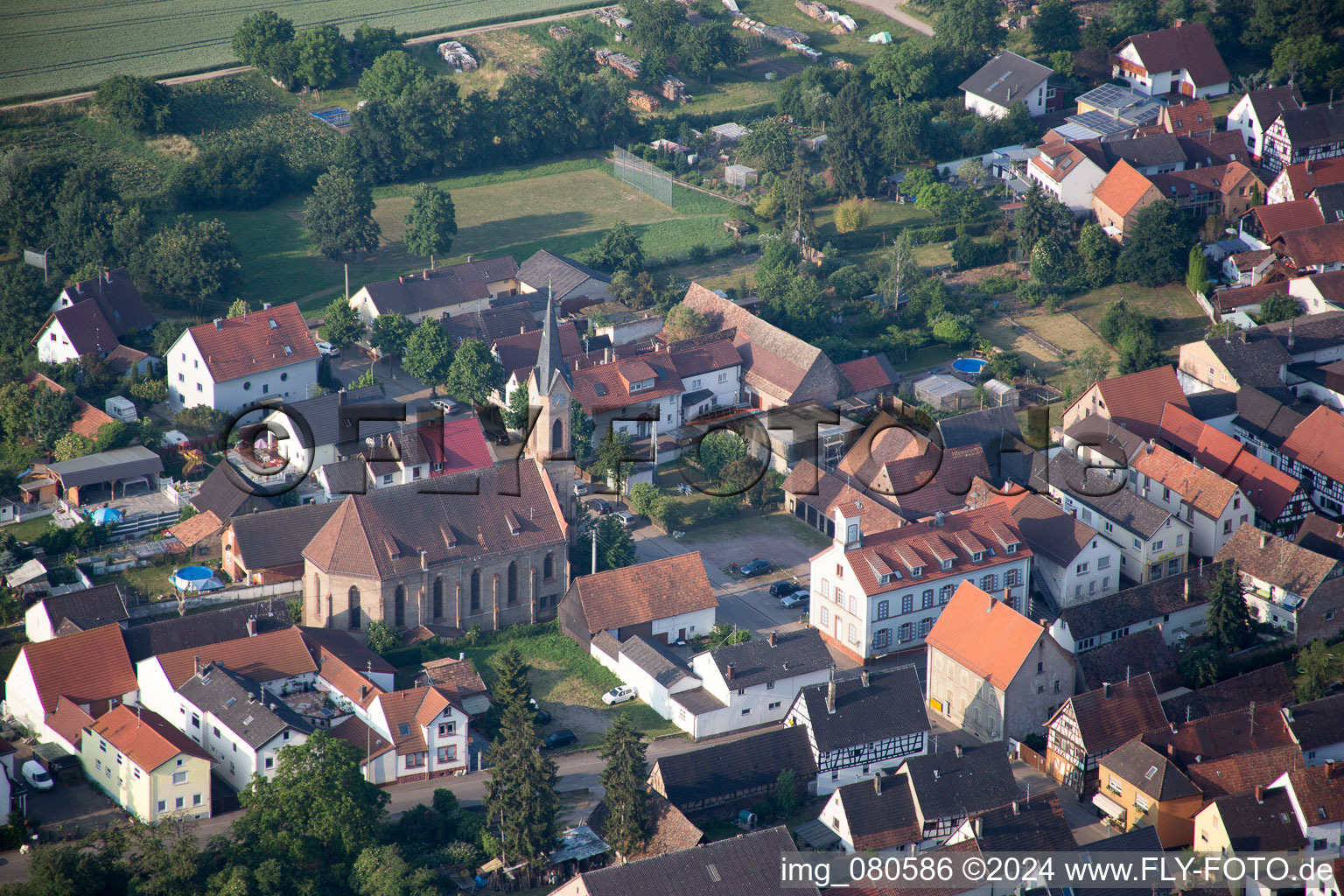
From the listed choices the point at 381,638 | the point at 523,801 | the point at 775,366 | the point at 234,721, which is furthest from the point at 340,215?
the point at 523,801

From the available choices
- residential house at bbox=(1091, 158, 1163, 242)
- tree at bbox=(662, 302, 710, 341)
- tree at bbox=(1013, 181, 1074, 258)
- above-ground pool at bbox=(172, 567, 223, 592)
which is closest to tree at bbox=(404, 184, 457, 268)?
tree at bbox=(662, 302, 710, 341)

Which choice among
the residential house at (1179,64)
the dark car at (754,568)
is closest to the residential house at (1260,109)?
the residential house at (1179,64)

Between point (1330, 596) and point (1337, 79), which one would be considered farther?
point (1337, 79)

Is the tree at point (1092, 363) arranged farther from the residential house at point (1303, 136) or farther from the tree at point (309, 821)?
the tree at point (309, 821)

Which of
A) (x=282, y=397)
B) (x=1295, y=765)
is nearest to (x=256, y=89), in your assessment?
(x=282, y=397)

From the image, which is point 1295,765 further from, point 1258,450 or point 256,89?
point 256,89

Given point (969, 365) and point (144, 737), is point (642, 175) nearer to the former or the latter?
point (969, 365)

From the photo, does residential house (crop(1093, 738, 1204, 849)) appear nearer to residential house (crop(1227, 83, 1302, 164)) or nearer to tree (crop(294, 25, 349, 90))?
residential house (crop(1227, 83, 1302, 164))
